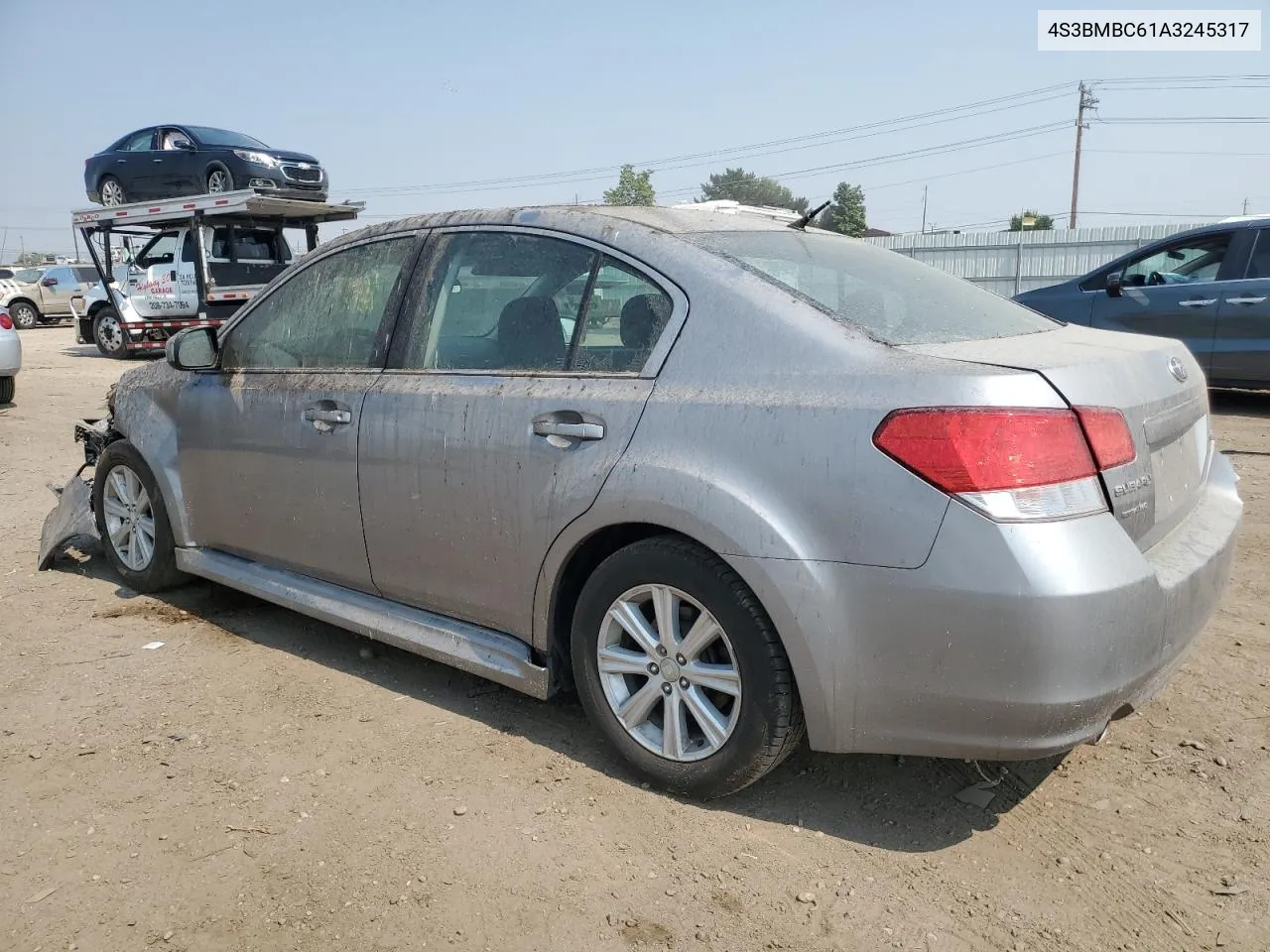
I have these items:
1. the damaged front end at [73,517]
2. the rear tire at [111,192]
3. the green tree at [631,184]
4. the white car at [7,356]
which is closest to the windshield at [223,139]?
the rear tire at [111,192]

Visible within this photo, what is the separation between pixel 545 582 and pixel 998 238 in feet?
71.3

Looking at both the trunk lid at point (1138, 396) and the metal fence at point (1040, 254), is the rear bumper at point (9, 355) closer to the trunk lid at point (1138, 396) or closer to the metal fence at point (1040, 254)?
the trunk lid at point (1138, 396)

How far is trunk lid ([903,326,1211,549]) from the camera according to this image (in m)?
2.46

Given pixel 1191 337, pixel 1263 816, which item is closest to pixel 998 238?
pixel 1191 337

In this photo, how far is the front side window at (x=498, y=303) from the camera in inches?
123

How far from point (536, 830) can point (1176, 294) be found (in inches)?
331

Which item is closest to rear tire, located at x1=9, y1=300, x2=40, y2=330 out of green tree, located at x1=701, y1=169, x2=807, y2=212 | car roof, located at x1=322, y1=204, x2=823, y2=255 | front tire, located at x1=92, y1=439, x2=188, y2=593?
front tire, located at x1=92, y1=439, x2=188, y2=593

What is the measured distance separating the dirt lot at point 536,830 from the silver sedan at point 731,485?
0.87 feet

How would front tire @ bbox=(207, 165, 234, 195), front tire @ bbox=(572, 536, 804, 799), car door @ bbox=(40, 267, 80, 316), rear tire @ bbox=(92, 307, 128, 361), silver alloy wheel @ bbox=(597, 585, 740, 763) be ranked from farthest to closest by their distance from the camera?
car door @ bbox=(40, 267, 80, 316) < rear tire @ bbox=(92, 307, 128, 361) < front tire @ bbox=(207, 165, 234, 195) < silver alloy wheel @ bbox=(597, 585, 740, 763) < front tire @ bbox=(572, 536, 804, 799)

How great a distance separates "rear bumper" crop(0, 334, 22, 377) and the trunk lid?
1128 cm

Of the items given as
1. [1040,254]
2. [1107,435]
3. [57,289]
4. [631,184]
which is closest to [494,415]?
[1107,435]

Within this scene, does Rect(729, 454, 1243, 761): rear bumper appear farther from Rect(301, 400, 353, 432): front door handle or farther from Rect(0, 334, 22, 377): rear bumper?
Rect(0, 334, 22, 377): rear bumper

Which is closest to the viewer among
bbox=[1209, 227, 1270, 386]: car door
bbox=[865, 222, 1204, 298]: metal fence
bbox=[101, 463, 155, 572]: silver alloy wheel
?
bbox=[101, 463, 155, 572]: silver alloy wheel

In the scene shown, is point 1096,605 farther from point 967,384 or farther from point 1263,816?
point 1263,816
